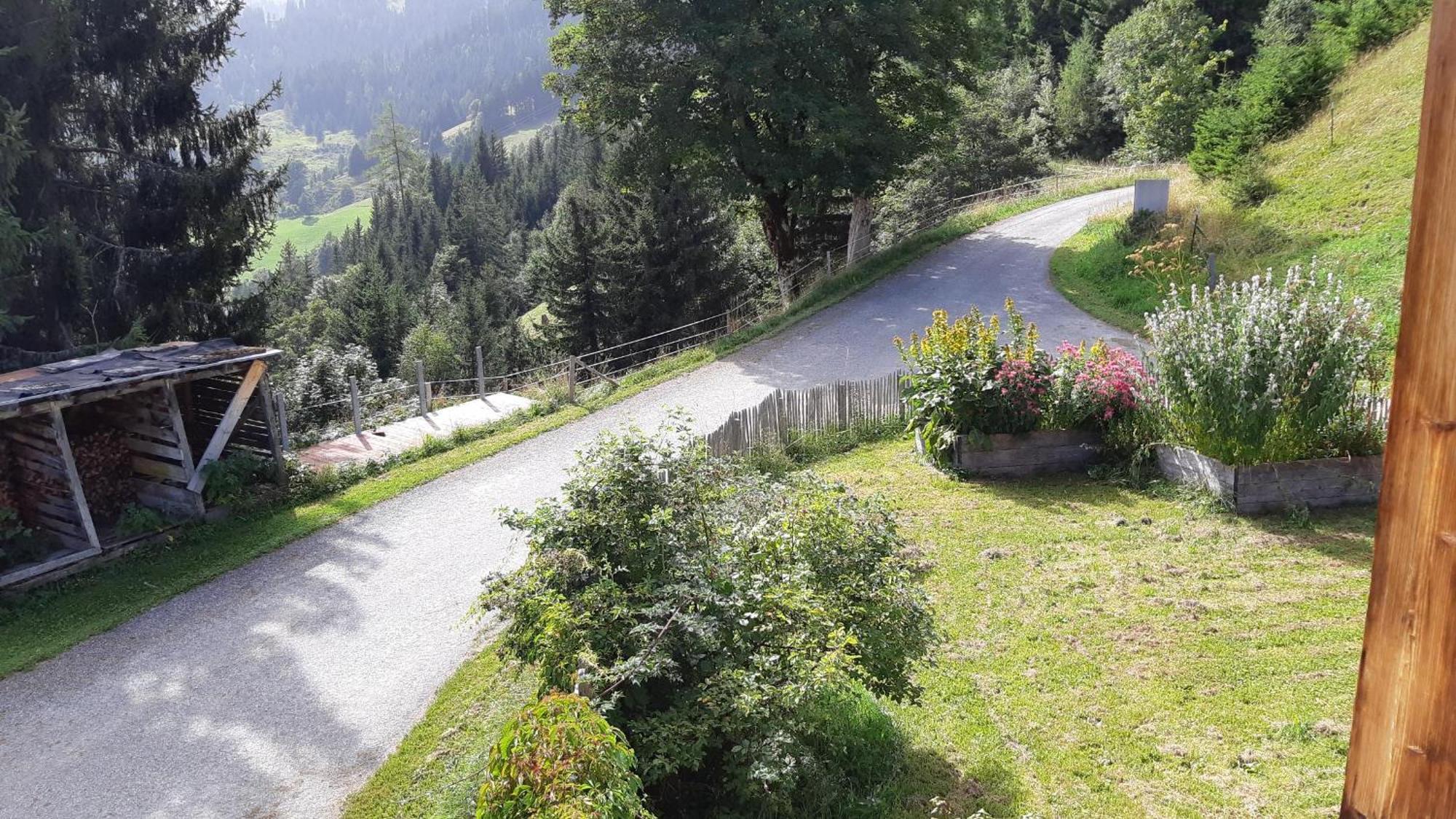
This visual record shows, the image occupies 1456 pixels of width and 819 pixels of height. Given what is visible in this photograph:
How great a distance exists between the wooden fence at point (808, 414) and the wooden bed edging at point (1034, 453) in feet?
9.26

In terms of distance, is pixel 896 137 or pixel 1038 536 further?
pixel 896 137

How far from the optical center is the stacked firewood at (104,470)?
1292 cm

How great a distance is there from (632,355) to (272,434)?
1160cm

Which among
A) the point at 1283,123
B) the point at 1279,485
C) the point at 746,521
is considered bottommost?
the point at 1279,485

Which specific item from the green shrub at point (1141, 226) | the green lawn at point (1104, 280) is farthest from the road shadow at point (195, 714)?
the green shrub at point (1141, 226)

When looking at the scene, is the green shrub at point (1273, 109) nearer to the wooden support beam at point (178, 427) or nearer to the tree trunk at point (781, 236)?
the tree trunk at point (781, 236)

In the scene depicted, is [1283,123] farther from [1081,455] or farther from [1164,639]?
[1164,639]

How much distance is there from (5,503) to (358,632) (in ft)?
18.6

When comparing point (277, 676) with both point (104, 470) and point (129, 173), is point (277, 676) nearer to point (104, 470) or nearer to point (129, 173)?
point (104, 470)

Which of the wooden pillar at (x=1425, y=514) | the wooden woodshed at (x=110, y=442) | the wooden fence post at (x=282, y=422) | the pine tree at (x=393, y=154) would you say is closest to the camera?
the wooden pillar at (x=1425, y=514)

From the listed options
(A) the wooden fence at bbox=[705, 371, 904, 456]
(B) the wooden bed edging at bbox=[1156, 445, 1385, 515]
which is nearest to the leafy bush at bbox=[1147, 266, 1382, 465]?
(B) the wooden bed edging at bbox=[1156, 445, 1385, 515]

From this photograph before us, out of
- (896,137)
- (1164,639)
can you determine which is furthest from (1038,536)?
(896,137)

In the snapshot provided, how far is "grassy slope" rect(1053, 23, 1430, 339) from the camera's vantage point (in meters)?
18.8

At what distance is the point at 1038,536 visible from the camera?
397 inches
